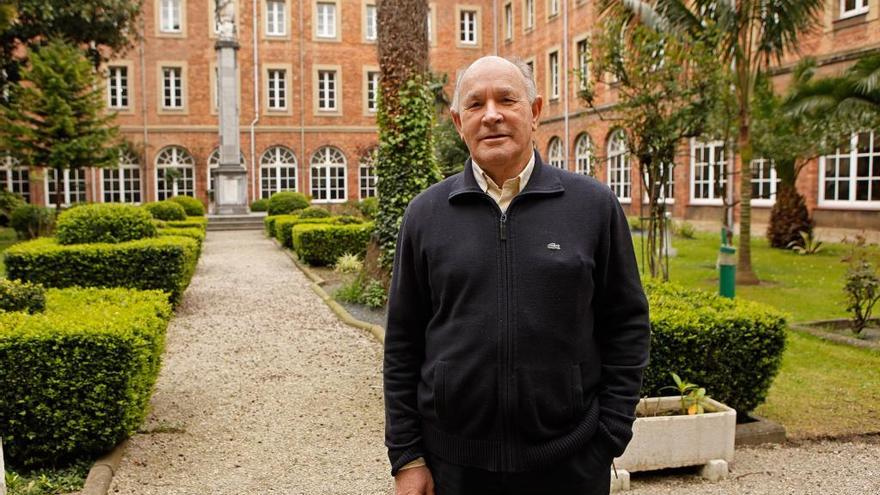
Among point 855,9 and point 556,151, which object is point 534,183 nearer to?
point 855,9

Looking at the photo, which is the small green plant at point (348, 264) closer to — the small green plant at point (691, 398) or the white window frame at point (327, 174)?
the small green plant at point (691, 398)

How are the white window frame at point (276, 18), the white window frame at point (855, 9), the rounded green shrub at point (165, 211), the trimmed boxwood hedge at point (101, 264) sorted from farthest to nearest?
the white window frame at point (276, 18), the rounded green shrub at point (165, 211), the white window frame at point (855, 9), the trimmed boxwood hedge at point (101, 264)

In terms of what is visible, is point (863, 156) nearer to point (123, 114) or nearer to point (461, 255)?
point (461, 255)

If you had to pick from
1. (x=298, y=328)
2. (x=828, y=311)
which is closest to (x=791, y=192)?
(x=828, y=311)

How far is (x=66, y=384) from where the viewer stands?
15.0 ft

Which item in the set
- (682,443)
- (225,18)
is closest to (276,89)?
(225,18)

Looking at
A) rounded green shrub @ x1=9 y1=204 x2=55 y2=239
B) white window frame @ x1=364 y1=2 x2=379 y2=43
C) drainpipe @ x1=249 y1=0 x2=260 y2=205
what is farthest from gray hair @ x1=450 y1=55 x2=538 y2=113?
white window frame @ x1=364 y1=2 x2=379 y2=43

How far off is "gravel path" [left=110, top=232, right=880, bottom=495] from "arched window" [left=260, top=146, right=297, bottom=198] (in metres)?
27.9

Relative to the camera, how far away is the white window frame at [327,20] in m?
37.6

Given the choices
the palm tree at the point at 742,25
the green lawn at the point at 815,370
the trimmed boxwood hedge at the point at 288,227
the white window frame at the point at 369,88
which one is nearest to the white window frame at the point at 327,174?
the white window frame at the point at 369,88

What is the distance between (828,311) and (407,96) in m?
6.15

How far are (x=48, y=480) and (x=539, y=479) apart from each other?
11.3ft

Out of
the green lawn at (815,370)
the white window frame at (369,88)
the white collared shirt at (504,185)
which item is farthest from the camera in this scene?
the white window frame at (369,88)

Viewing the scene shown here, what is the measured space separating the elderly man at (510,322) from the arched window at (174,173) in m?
35.1
